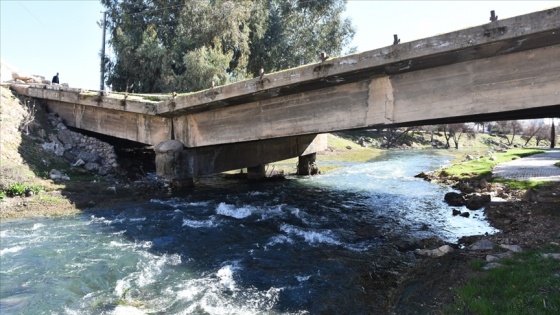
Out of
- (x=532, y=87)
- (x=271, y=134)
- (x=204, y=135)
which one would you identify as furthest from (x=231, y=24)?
(x=532, y=87)

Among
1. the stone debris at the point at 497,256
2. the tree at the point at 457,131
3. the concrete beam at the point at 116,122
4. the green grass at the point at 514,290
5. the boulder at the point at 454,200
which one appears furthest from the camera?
the tree at the point at 457,131

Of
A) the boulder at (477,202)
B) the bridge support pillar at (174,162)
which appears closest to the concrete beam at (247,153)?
the bridge support pillar at (174,162)

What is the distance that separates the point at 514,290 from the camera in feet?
19.4

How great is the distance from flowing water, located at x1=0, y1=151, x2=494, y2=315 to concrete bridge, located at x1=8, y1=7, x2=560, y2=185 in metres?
3.23

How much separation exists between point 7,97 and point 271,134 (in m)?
17.1

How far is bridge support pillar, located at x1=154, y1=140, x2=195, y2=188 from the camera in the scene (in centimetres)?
1784

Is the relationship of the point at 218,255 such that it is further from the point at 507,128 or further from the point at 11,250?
the point at 507,128

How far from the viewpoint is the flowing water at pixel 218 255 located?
7156mm

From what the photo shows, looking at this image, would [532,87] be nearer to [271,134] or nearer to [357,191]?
[271,134]

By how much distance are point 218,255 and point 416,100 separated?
7.09 meters

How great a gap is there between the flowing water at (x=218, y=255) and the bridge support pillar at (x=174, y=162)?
1.77 meters

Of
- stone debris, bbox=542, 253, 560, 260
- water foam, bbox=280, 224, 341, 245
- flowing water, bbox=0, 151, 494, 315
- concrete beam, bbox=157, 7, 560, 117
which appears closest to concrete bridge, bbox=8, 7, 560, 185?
concrete beam, bbox=157, 7, 560, 117

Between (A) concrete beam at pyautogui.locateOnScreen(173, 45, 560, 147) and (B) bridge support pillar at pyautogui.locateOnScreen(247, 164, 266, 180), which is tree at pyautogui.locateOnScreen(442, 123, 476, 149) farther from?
(A) concrete beam at pyautogui.locateOnScreen(173, 45, 560, 147)

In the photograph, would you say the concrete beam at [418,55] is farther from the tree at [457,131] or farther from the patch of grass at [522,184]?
the tree at [457,131]
